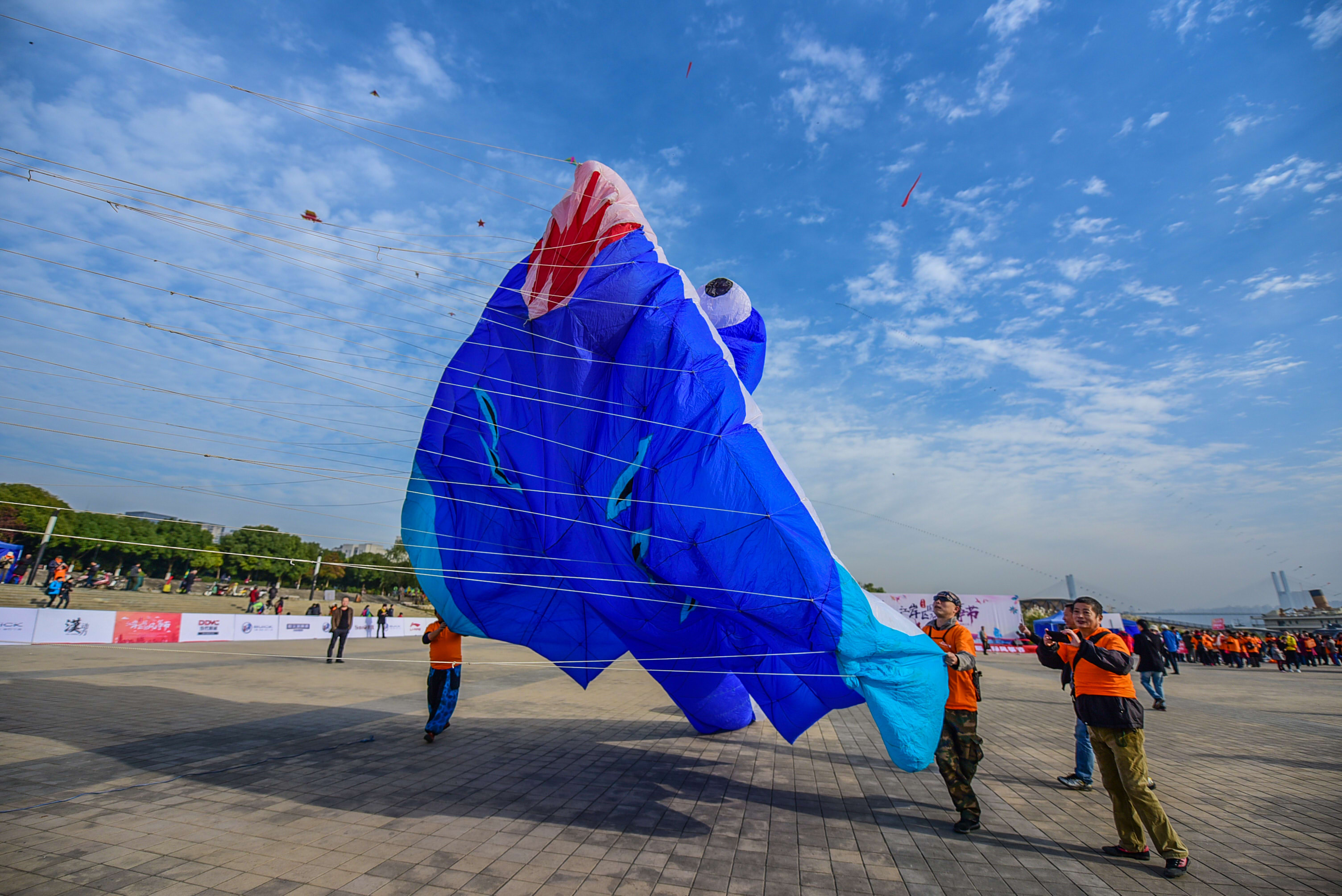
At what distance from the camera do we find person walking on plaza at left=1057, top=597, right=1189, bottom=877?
157 inches

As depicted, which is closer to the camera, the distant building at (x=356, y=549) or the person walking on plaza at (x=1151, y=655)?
the person walking on plaza at (x=1151, y=655)

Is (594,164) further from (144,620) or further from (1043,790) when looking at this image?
(144,620)

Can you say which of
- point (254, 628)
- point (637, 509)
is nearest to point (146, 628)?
point (254, 628)

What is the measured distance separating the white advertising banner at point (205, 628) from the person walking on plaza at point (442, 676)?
1682cm

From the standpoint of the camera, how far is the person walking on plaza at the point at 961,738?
466cm

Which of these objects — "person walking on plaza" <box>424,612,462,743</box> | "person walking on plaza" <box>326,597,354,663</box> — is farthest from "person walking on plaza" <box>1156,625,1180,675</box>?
"person walking on plaza" <box>326,597,354,663</box>

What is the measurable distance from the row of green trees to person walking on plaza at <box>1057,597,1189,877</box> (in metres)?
36.7

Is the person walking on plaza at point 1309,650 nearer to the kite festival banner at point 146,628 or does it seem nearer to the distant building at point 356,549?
the kite festival banner at point 146,628

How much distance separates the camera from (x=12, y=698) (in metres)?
7.92

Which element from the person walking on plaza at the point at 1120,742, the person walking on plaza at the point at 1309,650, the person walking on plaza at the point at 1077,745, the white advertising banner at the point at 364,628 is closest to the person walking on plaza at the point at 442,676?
the person walking on plaza at the point at 1077,745

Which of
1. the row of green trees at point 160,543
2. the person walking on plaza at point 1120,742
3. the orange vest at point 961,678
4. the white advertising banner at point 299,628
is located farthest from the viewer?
the row of green trees at point 160,543

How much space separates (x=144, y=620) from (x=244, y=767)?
16.6 meters

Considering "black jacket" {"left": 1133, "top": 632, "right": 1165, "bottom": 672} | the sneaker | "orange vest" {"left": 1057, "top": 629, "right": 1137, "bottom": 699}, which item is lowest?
the sneaker

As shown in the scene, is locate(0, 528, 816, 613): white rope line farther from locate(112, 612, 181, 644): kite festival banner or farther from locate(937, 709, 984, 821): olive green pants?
locate(112, 612, 181, 644): kite festival banner
